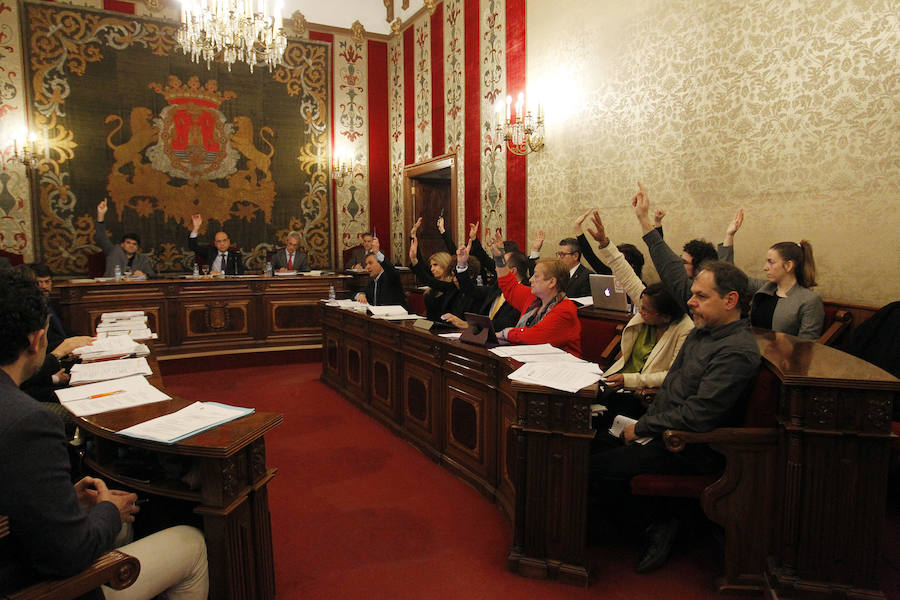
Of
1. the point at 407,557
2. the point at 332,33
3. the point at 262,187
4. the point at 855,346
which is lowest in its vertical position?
the point at 407,557

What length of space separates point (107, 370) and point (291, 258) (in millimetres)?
Answer: 5626

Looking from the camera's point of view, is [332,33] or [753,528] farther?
[332,33]

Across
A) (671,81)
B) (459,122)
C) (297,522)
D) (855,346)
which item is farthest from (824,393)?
(459,122)

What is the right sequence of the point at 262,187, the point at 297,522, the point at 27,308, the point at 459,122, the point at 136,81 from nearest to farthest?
1. the point at 27,308
2. the point at 297,522
3. the point at 459,122
4. the point at 136,81
5. the point at 262,187

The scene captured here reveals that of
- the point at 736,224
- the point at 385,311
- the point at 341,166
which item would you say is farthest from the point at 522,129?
the point at 341,166

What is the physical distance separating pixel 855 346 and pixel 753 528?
1.45 m

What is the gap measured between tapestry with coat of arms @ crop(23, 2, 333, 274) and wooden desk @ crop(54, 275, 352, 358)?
65.7 inches

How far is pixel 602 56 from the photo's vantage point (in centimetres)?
516

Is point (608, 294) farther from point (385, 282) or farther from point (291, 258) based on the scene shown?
point (291, 258)

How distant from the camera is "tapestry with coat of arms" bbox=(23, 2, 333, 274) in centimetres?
730

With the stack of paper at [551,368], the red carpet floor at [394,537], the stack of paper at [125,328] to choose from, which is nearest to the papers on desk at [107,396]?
the red carpet floor at [394,537]

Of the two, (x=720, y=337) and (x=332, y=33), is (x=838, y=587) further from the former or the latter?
(x=332, y=33)

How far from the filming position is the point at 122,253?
23.5ft

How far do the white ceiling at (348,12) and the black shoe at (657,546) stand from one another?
301 inches
